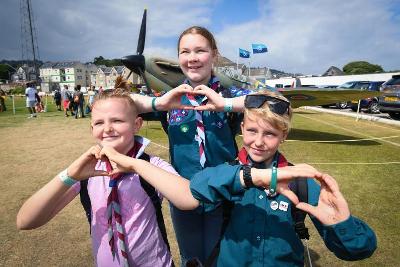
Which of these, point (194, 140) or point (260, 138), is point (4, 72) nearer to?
point (194, 140)

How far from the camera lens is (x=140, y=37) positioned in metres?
11.6

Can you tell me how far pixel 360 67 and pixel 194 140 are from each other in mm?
100268

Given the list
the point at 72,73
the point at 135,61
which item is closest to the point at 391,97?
the point at 135,61

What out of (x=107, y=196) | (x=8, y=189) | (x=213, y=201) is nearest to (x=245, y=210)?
(x=213, y=201)

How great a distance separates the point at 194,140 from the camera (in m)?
2.28

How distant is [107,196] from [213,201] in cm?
80

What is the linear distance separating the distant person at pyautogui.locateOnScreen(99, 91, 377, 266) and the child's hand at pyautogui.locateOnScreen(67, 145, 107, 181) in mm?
70

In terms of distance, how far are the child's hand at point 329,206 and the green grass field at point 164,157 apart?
2.54 metres

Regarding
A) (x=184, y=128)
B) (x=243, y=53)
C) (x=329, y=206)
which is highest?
(x=243, y=53)

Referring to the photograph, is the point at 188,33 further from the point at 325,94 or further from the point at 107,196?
the point at 325,94

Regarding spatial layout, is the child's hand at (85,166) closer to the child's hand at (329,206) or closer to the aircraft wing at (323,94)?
the child's hand at (329,206)

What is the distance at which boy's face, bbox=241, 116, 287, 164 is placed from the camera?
162 centimetres

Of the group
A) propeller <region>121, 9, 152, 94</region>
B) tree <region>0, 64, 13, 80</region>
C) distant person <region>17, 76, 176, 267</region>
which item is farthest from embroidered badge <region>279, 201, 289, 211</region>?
tree <region>0, 64, 13, 80</region>

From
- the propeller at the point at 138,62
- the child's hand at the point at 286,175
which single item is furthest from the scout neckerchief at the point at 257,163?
the propeller at the point at 138,62
